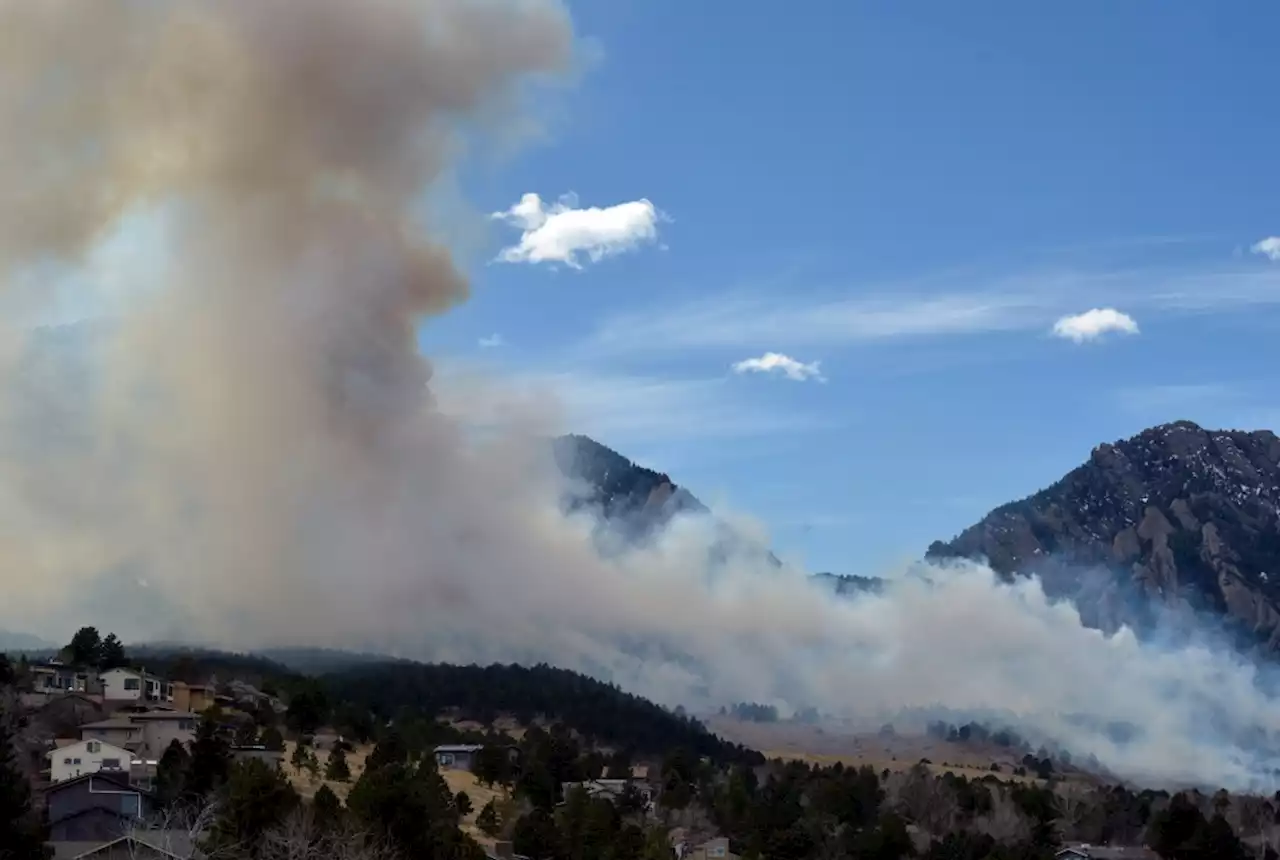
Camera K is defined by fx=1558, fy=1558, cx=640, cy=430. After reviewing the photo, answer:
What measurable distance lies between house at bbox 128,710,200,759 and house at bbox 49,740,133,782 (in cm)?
1467

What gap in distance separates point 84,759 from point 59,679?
1855 inches

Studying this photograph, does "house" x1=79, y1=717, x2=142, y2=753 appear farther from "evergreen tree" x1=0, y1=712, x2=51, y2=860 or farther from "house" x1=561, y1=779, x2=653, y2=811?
"house" x1=561, y1=779, x2=653, y2=811

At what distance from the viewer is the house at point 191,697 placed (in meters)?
190

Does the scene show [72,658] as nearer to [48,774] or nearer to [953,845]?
[48,774]

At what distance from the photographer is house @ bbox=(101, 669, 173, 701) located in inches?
7269

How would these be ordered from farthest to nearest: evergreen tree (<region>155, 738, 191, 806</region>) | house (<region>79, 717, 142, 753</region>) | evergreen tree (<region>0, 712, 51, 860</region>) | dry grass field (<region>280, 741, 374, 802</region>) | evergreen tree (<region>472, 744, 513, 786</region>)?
evergreen tree (<region>472, 744, 513, 786</region>) → house (<region>79, 717, 142, 753</region>) → dry grass field (<region>280, 741, 374, 802</region>) → evergreen tree (<region>155, 738, 191, 806</region>) → evergreen tree (<region>0, 712, 51, 860</region>)

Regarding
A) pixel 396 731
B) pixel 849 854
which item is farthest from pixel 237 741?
pixel 849 854

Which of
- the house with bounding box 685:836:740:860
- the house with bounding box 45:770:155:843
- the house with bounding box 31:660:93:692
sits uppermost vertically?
the house with bounding box 31:660:93:692

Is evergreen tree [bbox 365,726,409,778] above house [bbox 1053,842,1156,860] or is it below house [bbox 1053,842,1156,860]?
above

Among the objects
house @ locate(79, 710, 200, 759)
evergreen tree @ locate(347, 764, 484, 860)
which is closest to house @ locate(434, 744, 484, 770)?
house @ locate(79, 710, 200, 759)

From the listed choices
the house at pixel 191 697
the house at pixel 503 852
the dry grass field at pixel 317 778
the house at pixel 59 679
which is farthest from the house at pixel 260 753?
the house at pixel 191 697

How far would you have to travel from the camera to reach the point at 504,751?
628 ft

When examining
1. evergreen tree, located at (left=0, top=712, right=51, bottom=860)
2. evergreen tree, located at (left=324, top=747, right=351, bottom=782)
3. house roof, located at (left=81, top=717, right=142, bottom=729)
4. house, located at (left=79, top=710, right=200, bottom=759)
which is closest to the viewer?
evergreen tree, located at (left=0, top=712, right=51, bottom=860)

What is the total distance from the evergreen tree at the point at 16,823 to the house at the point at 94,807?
9139 mm
